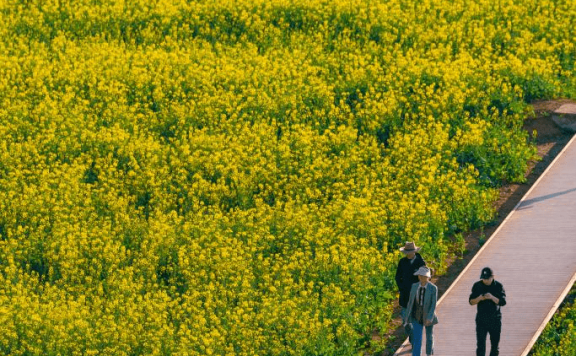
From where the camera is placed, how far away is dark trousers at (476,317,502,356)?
16.7 meters

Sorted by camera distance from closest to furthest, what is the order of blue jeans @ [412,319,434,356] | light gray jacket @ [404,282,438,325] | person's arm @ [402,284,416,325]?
light gray jacket @ [404,282,438,325] < person's arm @ [402,284,416,325] < blue jeans @ [412,319,434,356]

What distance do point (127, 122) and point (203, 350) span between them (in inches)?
371

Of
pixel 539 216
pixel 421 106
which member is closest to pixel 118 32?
pixel 421 106

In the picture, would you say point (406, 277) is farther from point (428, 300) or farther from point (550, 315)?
point (550, 315)

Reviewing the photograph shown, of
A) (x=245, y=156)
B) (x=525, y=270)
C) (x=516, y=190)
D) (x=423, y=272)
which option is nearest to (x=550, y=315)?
(x=525, y=270)

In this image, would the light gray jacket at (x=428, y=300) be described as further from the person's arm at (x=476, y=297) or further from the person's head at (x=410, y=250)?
the person's head at (x=410, y=250)

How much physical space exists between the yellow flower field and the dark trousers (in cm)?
237

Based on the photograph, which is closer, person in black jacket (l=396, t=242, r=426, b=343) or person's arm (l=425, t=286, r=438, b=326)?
person's arm (l=425, t=286, r=438, b=326)

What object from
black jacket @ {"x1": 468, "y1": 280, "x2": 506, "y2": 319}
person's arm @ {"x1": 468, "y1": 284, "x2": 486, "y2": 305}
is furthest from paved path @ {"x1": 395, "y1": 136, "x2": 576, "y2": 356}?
person's arm @ {"x1": 468, "y1": 284, "x2": 486, "y2": 305}

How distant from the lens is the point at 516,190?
2378cm

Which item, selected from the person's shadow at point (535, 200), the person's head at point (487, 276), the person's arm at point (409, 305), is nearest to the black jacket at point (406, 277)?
the person's arm at point (409, 305)

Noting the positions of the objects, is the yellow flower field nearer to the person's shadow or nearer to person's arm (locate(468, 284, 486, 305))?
the person's shadow

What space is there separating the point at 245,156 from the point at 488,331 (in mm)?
9225

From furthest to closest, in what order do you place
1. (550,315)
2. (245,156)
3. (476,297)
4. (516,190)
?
(245,156) < (516,190) < (550,315) < (476,297)
